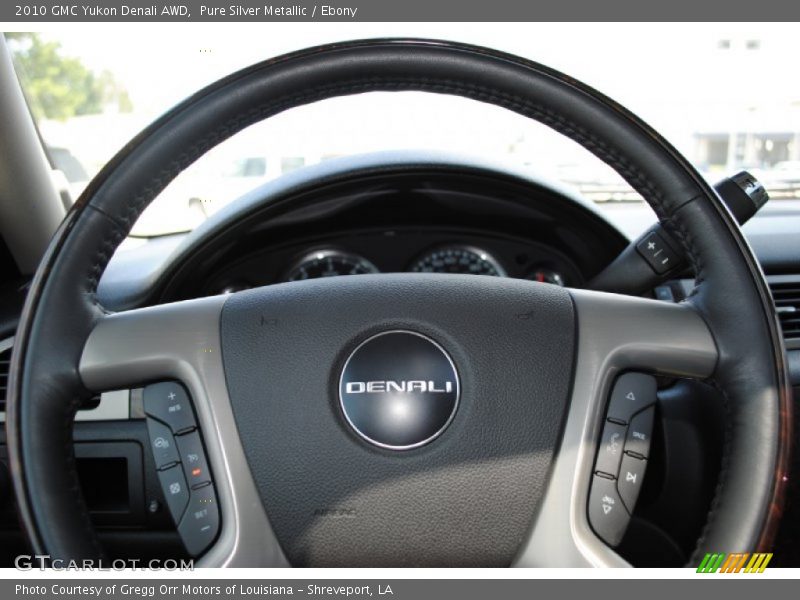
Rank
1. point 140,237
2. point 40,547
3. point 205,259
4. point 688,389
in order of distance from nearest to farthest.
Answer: point 40,547 < point 688,389 < point 205,259 < point 140,237

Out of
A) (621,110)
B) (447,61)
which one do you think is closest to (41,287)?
(447,61)

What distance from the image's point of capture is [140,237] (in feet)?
8.03

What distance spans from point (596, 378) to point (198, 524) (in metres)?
0.57

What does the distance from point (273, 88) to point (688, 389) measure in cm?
98

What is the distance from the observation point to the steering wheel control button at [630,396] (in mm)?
1021

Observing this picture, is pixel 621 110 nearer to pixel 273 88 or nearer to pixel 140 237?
pixel 273 88

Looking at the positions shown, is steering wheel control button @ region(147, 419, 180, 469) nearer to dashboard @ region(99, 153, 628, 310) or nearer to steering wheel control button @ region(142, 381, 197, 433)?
steering wheel control button @ region(142, 381, 197, 433)

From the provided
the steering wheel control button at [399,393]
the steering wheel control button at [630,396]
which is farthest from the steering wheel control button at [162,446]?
the steering wheel control button at [630,396]

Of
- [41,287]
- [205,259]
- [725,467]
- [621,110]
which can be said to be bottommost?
[725,467]

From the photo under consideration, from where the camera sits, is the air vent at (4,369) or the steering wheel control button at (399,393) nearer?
the steering wheel control button at (399,393)

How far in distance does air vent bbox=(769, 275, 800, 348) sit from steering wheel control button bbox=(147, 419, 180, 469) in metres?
1.53

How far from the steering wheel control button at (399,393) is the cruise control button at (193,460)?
0.66 ft

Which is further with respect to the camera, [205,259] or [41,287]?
[205,259]

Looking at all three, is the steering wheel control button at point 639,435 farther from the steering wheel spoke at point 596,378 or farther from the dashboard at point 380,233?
the dashboard at point 380,233
